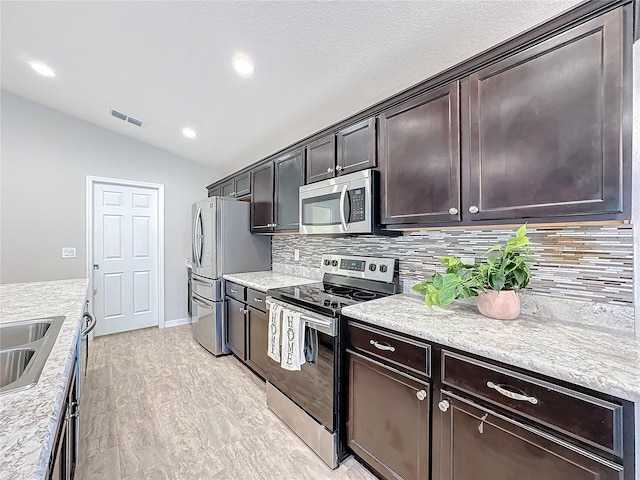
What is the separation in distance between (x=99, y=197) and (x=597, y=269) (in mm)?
4841

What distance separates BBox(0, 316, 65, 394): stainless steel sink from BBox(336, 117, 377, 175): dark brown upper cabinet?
1.76 m

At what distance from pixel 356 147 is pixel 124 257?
3647 mm

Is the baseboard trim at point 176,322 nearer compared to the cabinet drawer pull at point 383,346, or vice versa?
the cabinet drawer pull at point 383,346

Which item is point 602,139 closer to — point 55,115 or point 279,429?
point 279,429

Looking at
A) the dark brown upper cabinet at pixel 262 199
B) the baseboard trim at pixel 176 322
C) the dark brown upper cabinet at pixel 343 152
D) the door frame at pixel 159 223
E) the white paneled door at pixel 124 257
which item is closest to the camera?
the dark brown upper cabinet at pixel 343 152

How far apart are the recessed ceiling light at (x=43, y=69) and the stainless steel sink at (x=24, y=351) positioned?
2480 millimetres

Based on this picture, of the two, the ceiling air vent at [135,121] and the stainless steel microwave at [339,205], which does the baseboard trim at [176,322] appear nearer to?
the ceiling air vent at [135,121]

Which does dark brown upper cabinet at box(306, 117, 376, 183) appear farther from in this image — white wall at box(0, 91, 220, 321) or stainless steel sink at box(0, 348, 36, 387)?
white wall at box(0, 91, 220, 321)

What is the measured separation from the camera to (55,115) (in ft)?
11.2

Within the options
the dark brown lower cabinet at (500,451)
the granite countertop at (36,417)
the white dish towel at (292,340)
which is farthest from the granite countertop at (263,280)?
the dark brown lower cabinet at (500,451)

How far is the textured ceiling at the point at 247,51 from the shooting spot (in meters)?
1.39

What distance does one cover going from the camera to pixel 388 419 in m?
1.39

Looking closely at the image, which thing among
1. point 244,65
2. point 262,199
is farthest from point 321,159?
point 262,199

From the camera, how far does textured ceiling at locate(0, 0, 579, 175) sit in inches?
54.9
